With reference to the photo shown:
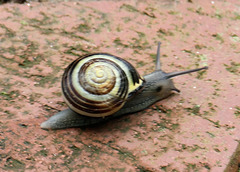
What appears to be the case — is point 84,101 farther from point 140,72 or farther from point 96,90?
point 140,72

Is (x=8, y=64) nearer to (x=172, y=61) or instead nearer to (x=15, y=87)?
(x=15, y=87)

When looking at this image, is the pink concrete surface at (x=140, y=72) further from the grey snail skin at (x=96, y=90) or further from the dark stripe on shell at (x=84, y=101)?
the dark stripe on shell at (x=84, y=101)

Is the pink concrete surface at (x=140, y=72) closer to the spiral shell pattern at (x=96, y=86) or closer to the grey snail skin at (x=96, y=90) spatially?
the grey snail skin at (x=96, y=90)

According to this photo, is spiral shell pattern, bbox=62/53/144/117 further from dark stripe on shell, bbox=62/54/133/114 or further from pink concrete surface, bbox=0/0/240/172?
pink concrete surface, bbox=0/0/240/172

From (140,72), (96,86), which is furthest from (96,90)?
(140,72)

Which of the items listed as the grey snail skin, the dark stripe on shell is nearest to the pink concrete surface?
the grey snail skin

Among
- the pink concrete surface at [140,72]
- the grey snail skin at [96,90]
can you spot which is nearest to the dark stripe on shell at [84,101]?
the grey snail skin at [96,90]
